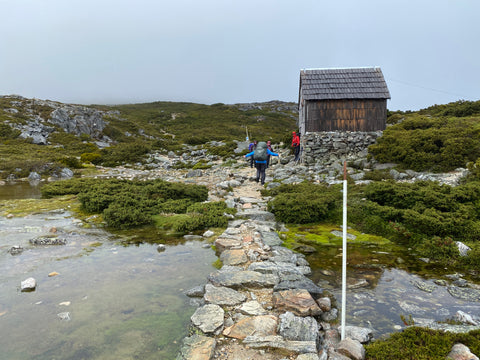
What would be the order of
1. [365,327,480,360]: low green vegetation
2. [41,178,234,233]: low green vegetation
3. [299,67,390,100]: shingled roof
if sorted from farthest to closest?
[299,67,390,100]: shingled roof, [41,178,234,233]: low green vegetation, [365,327,480,360]: low green vegetation

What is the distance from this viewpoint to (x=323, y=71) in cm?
2030

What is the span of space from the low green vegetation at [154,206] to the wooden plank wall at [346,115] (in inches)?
419

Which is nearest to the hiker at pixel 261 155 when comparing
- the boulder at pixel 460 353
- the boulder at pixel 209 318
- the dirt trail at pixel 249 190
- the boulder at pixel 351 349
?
the dirt trail at pixel 249 190

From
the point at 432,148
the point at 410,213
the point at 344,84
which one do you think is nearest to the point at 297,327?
the point at 410,213

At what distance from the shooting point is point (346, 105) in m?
19.2

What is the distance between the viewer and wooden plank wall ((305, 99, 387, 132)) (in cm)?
1908

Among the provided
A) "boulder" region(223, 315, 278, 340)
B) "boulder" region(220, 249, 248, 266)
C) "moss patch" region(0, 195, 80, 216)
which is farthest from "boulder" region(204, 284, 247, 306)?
"moss patch" region(0, 195, 80, 216)

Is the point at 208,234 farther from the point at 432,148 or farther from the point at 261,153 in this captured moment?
the point at 432,148

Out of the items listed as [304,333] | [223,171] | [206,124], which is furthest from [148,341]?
[206,124]

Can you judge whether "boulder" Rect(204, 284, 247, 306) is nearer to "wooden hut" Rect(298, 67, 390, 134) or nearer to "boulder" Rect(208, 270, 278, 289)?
"boulder" Rect(208, 270, 278, 289)

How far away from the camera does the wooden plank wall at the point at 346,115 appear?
1908 cm

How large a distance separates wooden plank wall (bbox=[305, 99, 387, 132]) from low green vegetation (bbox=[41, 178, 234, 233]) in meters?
10.6

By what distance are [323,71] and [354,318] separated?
19079 millimetres

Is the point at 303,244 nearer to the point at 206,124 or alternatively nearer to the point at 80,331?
the point at 80,331
